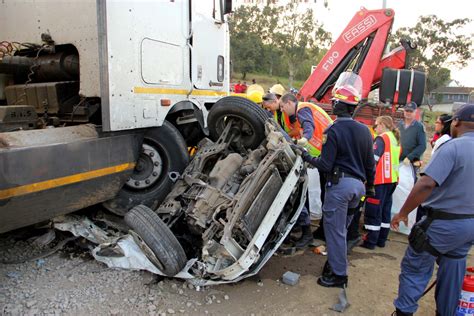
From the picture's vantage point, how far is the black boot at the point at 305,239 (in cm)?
402

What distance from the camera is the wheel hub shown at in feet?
11.5

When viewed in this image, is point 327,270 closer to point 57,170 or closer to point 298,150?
point 298,150

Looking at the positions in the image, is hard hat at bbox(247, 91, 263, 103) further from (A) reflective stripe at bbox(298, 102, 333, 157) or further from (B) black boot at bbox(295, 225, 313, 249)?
(B) black boot at bbox(295, 225, 313, 249)

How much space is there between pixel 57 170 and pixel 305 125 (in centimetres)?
256

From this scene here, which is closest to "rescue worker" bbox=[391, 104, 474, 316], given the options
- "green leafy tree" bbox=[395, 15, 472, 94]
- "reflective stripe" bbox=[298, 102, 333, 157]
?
"reflective stripe" bbox=[298, 102, 333, 157]

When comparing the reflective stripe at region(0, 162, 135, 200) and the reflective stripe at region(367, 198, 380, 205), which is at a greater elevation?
the reflective stripe at region(0, 162, 135, 200)

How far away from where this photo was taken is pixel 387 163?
13.5 feet

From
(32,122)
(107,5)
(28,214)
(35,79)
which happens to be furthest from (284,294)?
(35,79)

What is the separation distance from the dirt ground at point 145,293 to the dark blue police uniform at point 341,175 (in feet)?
1.11

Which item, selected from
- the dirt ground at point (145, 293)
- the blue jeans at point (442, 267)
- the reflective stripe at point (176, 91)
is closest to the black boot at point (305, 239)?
the dirt ground at point (145, 293)

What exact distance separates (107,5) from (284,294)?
103 inches

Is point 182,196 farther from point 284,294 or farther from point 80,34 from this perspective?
point 80,34

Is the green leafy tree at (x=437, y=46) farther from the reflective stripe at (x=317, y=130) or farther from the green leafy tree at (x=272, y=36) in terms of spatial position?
the reflective stripe at (x=317, y=130)

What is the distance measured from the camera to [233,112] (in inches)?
142
